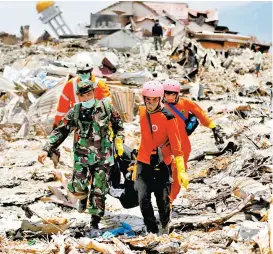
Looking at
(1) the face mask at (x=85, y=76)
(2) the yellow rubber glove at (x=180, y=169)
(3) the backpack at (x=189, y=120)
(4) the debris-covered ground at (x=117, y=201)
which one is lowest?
(4) the debris-covered ground at (x=117, y=201)

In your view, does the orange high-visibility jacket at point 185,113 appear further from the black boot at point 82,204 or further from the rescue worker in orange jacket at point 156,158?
the black boot at point 82,204

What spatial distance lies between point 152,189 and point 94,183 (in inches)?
21.4

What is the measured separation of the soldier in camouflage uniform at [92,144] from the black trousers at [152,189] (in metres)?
0.35

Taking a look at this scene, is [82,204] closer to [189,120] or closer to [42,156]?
[42,156]

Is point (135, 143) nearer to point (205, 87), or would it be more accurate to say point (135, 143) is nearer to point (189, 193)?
point (189, 193)

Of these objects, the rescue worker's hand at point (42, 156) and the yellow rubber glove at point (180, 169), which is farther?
the rescue worker's hand at point (42, 156)

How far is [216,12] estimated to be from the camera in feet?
167

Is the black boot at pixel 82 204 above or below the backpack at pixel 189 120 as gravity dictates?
→ below

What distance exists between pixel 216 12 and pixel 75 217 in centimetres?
4689

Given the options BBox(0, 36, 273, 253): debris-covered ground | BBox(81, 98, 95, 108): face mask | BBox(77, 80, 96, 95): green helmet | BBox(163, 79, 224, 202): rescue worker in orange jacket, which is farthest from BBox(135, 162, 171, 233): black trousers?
BBox(77, 80, 96, 95): green helmet

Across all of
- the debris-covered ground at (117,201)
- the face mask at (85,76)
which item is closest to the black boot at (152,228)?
the debris-covered ground at (117,201)

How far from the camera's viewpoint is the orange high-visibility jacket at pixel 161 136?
501cm

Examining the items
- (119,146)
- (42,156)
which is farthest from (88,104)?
(42,156)

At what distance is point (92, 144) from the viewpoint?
5234mm
